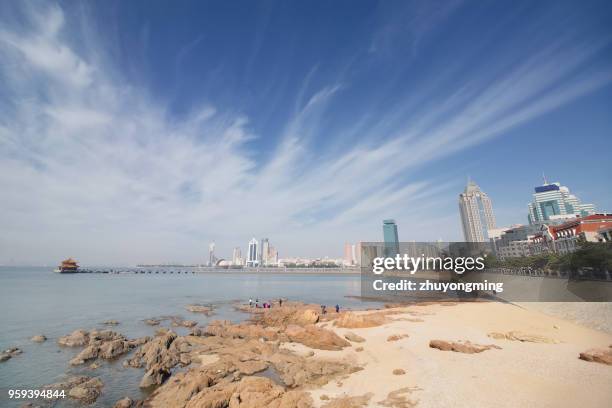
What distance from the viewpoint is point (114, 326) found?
3303 cm

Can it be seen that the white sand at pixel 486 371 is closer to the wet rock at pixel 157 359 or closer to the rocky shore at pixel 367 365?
the rocky shore at pixel 367 365

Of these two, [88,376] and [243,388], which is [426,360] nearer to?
[243,388]

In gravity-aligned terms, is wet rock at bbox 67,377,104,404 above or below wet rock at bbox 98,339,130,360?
below

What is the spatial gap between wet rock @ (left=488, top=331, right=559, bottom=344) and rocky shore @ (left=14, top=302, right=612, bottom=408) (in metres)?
0.07

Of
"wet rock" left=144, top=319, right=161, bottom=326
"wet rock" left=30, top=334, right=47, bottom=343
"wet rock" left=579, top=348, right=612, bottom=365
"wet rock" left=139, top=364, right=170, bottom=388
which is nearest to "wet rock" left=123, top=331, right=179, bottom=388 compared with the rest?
"wet rock" left=139, top=364, right=170, bottom=388

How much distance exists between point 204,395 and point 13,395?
12053 mm

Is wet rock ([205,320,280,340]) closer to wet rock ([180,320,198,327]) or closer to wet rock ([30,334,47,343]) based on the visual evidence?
wet rock ([180,320,198,327])

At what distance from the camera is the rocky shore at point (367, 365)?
41.6 ft

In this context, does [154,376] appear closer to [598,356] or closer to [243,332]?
[243,332]

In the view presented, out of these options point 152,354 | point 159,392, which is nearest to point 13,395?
point 152,354

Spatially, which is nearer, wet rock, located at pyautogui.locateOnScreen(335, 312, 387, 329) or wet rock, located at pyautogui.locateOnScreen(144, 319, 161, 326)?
wet rock, located at pyautogui.locateOnScreen(335, 312, 387, 329)

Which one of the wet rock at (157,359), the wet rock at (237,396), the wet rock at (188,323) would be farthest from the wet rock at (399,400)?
the wet rock at (188,323)

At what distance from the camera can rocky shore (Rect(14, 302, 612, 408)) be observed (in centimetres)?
1268

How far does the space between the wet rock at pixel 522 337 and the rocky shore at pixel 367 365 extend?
69mm
